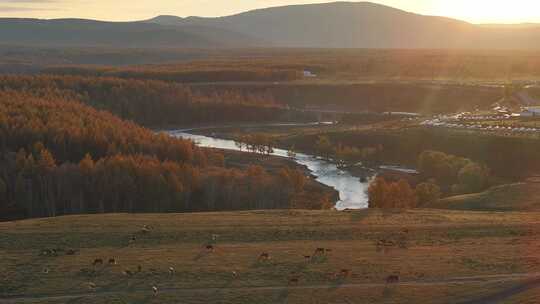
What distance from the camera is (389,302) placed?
968 inches

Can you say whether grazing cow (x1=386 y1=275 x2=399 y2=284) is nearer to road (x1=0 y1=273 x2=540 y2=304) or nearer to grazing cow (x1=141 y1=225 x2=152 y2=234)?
road (x1=0 y1=273 x2=540 y2=304)

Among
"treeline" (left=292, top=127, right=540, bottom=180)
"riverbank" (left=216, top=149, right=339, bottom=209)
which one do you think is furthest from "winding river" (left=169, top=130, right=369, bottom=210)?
"treeline" (left=292, top=127, right=540, bottom=180)

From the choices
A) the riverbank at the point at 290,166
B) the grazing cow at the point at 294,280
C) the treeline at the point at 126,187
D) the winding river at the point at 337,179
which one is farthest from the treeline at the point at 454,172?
the grazing cow at the point at 294,280

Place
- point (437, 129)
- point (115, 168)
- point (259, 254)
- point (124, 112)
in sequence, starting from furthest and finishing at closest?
1. point (124, 112)
2. point (437, 129)
3. point (115, 168)
4. point (259, 254)

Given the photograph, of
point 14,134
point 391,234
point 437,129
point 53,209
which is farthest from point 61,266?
point 437,129

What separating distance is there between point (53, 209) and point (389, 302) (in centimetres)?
3734

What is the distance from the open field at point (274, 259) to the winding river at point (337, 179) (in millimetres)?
24330

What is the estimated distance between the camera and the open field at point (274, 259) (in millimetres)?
25500

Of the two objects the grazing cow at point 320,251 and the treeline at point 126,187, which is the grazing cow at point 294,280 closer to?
the grazing cow at point 320,251

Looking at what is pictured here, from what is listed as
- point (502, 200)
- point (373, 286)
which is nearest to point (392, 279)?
point (373, 286)

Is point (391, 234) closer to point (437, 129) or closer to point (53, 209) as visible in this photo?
point (53, 209)

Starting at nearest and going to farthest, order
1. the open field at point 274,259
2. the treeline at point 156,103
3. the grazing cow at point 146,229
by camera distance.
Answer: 1. the open field at point 274,259
2. the grazing cow at point 146,229
3. the treeline at point 156,103

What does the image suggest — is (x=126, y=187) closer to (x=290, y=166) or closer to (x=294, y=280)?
(x=290, y=166)

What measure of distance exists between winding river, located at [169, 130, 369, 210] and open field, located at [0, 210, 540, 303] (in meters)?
24.3
